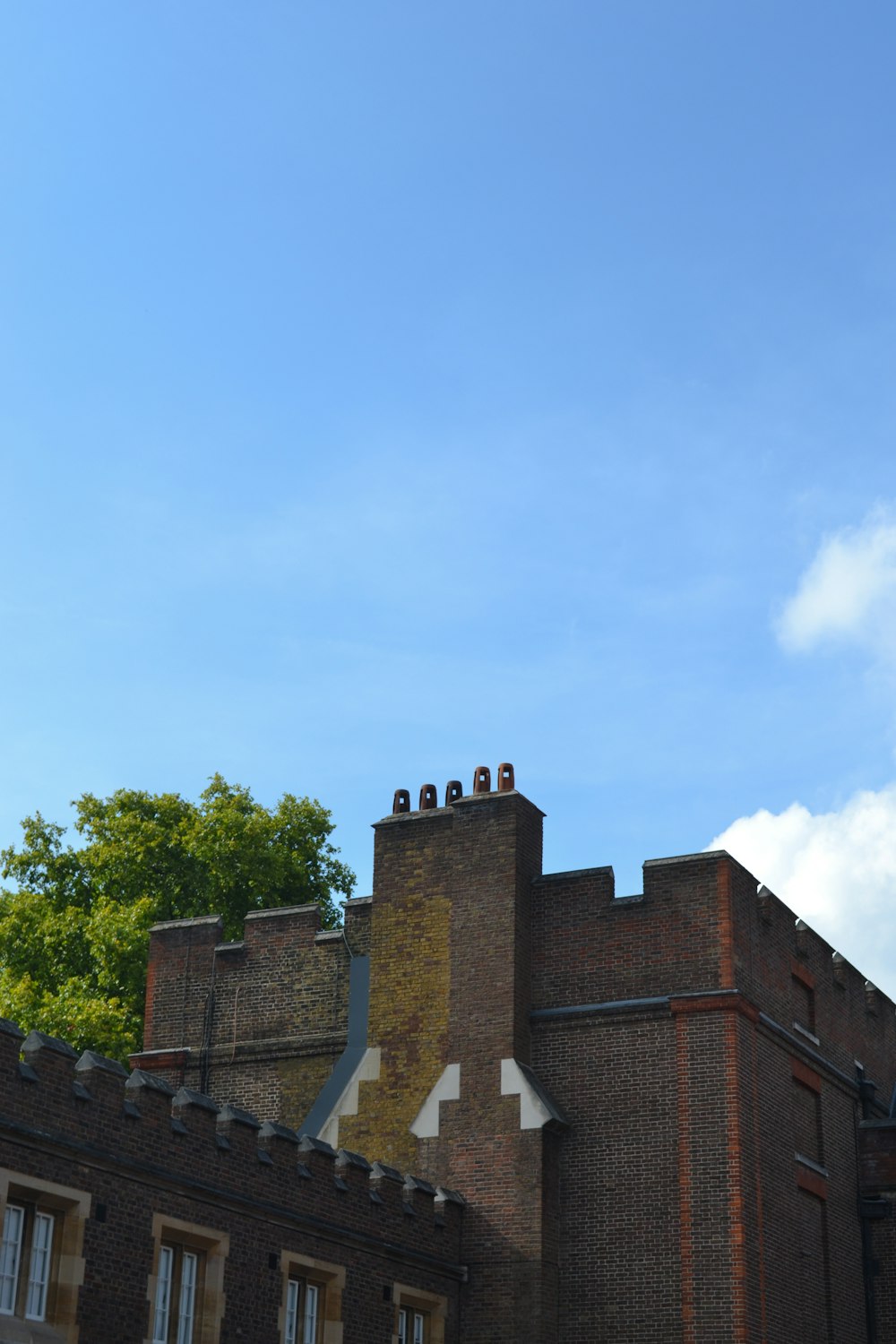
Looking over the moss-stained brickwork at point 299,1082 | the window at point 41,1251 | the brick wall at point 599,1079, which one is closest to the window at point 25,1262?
the window at point 41,1251

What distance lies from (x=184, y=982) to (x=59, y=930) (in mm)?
12139

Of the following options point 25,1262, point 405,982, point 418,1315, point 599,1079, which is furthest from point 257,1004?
point 25,1262

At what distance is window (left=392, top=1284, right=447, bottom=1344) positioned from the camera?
23.4m

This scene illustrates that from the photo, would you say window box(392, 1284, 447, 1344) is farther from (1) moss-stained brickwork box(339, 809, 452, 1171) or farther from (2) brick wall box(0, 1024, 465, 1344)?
(1) moss-stained brickwork box(339, 809, 452, 1171)

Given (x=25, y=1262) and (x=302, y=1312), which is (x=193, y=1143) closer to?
(x=25, y=1262)

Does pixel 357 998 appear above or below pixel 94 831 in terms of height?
below

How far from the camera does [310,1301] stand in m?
21.7

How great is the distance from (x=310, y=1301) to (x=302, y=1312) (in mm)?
227

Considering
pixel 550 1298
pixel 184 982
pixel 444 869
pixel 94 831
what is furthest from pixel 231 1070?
pixel 94 831

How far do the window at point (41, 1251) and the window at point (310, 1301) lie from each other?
3813 millimetres

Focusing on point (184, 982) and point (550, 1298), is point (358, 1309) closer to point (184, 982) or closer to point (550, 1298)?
point (550, 1298)

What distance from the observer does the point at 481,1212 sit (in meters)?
25.0

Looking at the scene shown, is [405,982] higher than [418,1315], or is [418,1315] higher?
[405,982]

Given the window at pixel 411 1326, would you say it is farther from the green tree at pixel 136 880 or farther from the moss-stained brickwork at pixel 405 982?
the green tree at pixel 136 880
